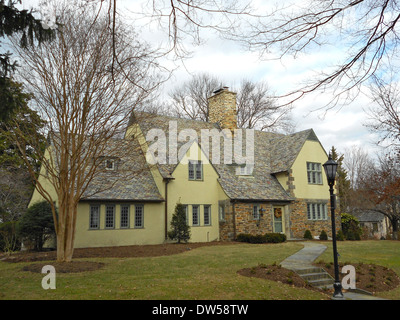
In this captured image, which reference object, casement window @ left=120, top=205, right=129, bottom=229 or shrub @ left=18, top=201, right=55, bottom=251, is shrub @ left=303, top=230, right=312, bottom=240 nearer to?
casement window @ left=120, top=205, right=129, bottom=229

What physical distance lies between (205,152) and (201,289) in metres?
15.1

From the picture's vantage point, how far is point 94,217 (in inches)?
727

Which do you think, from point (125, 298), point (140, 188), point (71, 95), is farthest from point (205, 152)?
point (125, 298)

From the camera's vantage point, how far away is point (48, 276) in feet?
31.3

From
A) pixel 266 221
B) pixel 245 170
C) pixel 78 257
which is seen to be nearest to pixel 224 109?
pixel 245 170

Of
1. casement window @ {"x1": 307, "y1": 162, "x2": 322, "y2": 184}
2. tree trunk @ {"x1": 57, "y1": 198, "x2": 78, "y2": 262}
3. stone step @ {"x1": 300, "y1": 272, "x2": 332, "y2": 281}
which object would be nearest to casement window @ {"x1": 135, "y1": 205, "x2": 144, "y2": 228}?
tree trunk @ {"x1": 57, "y1": 198, "x2": 78, "y2": 262}

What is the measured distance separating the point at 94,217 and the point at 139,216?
257cm

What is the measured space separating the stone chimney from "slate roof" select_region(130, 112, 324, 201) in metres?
0.82

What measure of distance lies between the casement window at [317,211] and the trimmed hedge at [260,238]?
4697 mm

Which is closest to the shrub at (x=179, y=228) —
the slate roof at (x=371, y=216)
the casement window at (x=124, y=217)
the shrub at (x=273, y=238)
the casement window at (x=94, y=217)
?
the casement window at (x=124, y=217)

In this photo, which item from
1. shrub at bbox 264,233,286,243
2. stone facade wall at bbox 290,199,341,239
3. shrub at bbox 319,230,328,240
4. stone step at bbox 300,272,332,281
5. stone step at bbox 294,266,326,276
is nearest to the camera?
stone step at bbox 300,272,332,281

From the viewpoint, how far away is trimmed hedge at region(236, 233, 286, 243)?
19.7m

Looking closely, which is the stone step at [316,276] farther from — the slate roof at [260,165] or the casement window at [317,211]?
the casement window at [317,211]

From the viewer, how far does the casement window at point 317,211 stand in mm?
24391
